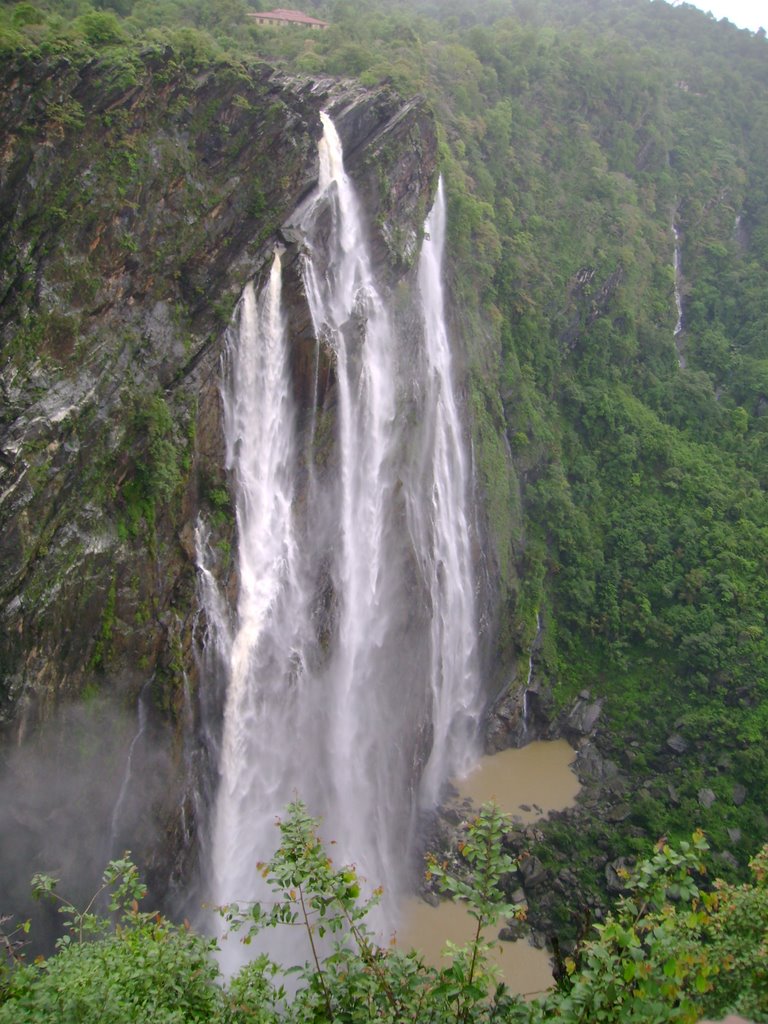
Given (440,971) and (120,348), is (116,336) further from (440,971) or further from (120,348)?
(440,971)

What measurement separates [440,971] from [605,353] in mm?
29142

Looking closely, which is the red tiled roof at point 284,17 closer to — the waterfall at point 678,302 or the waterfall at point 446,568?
the waterfall at point 446,568

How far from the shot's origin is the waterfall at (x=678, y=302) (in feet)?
112

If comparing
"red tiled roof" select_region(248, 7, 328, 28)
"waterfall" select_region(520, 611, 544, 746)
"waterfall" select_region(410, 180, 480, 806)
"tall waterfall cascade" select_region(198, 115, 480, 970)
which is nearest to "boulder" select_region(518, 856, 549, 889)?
"tall waterfall cascade" select_region(198, 115, 480, 970)

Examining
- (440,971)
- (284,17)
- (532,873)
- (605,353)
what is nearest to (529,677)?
(532,873)

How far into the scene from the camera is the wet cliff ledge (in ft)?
45.4

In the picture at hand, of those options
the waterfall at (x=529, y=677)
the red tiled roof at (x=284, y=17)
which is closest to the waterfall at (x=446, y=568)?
the waterfall at (x=529, y=677)

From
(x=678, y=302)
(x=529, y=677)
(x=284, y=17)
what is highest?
(x=284, y=17)

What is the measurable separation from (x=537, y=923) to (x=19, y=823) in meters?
11.2

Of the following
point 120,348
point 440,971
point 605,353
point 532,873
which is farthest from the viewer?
point 605,353

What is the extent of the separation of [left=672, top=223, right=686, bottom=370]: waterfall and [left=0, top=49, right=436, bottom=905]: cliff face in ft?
68.5

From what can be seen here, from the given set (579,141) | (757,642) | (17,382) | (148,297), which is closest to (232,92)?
(148,297)

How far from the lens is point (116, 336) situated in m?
15.8

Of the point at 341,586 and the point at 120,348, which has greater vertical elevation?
the point at 120,348
